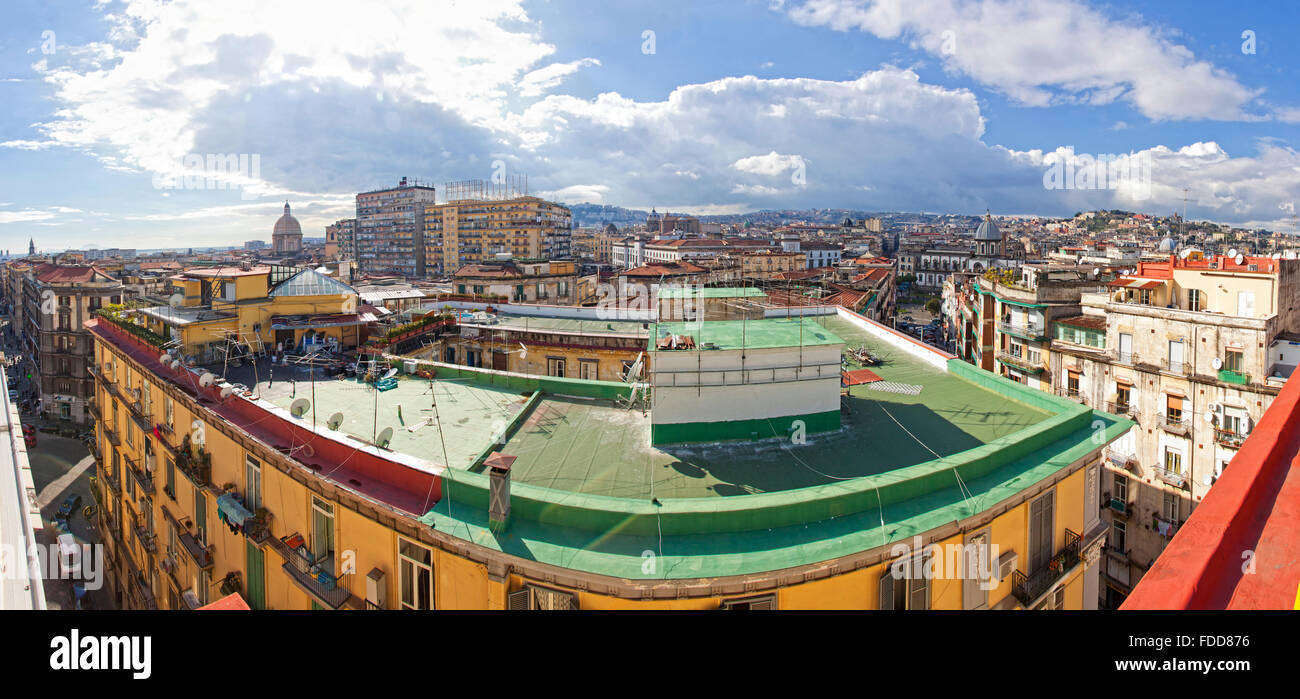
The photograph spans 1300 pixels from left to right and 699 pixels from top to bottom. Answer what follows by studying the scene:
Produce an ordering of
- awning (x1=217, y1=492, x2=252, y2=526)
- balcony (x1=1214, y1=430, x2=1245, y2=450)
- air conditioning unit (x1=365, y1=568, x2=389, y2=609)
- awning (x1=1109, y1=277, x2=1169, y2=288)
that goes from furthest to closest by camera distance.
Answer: awning (x1=1109, y1=277, x2=1169, y2=288) → balcony (x1=1214, y1=430, x2=1245, y2=450) → awning (x1=217, y1=492, x2=252, y2=526) → air conditioning unit (x1=365, y1=568, x2=389, y2=609)

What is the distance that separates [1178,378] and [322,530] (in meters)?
29.8

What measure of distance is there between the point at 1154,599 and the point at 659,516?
227 inches

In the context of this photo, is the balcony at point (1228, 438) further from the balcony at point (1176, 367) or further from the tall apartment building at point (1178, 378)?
the balcony at point (1176, 367)

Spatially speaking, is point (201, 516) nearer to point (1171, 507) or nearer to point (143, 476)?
point (143, 476)

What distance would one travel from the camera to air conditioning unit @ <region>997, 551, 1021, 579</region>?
9.98 m

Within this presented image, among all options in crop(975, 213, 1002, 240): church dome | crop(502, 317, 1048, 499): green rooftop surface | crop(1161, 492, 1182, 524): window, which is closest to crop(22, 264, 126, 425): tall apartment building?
crop(502, 317, 1048, 499): green rooftop surface

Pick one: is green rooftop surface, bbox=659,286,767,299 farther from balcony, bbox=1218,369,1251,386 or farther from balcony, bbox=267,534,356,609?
balcony, bbox=1218,369,1251,386

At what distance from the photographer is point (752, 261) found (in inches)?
3915

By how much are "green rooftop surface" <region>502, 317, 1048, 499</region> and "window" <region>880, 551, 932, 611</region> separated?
212 centimetres

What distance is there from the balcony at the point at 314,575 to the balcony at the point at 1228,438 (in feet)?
94.5

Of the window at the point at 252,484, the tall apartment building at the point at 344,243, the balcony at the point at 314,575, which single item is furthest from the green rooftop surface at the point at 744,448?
the tall apartment building at the point at 344,243

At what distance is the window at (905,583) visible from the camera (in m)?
8.54
